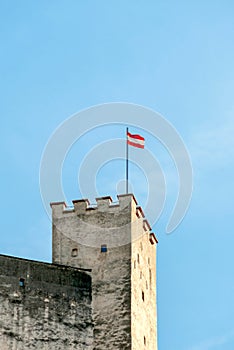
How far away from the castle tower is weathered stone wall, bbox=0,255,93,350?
775 millimetres

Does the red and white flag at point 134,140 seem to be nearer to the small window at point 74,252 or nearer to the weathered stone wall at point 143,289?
the weathered stone wall at point 143,289

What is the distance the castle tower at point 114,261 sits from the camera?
45344 mm

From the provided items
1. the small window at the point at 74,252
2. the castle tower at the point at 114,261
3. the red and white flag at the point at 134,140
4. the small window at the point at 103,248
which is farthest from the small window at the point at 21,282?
the red and white flag at the point at 134,140

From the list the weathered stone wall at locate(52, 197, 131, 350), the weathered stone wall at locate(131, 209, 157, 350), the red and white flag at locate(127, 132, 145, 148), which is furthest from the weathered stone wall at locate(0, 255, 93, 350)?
the red and white flag at locate(127, 132, 145, 148)

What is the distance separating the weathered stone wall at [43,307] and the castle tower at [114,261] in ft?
2.54

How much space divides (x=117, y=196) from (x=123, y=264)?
10.2ft

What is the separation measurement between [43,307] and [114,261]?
146 inches

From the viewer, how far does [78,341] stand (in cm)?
4444

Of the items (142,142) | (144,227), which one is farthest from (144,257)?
(142,142)

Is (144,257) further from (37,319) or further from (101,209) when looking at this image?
(37,319)

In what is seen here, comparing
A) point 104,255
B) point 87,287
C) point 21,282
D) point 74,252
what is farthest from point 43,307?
point 104,255

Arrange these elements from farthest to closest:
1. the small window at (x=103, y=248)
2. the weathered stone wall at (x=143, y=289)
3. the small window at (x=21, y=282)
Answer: the small window at (x=103, y=248)
the weathered stone wall at (x=143, y=289)
the small window at (x=21, y=282)

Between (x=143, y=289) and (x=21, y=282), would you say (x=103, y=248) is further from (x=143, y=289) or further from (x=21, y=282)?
(x=21, y=282)

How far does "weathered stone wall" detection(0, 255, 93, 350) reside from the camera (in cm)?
4331
